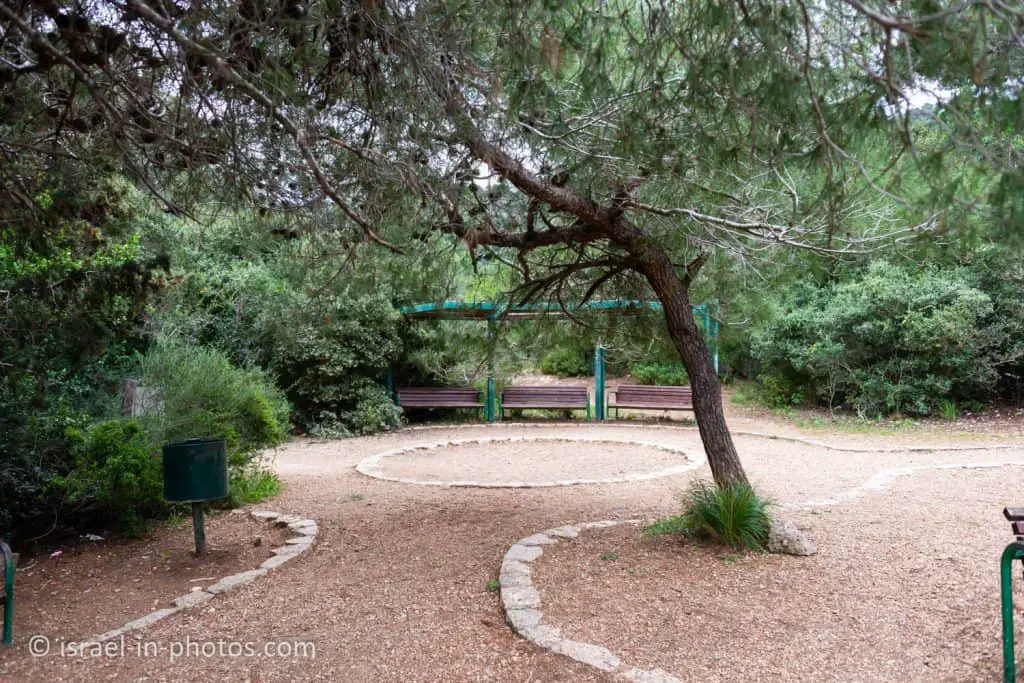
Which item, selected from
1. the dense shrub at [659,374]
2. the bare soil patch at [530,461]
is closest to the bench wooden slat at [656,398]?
the bare soil patch at [530,461]

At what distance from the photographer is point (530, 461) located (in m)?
7.82

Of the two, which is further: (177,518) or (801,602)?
(177,518)

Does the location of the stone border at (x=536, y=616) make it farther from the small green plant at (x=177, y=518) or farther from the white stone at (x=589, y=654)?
the small green plant at (x=177, y=518)

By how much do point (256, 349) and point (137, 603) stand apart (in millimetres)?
7457

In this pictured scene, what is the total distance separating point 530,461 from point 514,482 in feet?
4.80

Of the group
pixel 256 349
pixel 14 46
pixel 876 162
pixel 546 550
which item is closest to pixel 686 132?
pixel 876 162

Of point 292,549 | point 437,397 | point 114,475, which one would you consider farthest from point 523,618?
point 437,397

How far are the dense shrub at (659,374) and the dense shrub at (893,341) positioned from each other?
3.22 m

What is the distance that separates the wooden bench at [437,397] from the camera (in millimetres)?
11266

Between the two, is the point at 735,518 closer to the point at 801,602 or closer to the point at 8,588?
the point at 801,602

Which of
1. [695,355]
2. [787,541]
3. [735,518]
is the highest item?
[695,355]

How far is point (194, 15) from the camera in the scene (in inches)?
97.8

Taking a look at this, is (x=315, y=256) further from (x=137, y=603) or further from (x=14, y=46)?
(x=137, y=603)

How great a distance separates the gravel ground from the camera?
103 inches
